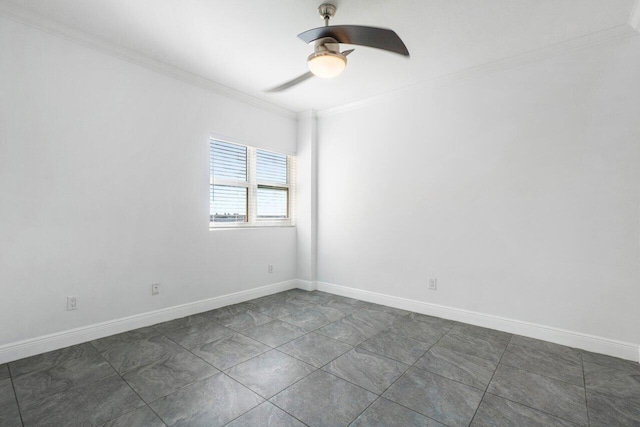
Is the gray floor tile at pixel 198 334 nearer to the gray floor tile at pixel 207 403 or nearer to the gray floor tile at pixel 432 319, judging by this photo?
the gray floor tile at pixel 207 403

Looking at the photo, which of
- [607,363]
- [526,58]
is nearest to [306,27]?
[526,58]

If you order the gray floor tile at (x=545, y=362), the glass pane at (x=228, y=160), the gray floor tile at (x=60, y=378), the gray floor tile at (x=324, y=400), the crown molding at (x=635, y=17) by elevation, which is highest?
the crown molding at (x=635, y=17)

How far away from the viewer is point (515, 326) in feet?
9.62

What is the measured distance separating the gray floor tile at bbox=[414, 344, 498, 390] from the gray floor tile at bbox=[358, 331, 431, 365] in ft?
0.24

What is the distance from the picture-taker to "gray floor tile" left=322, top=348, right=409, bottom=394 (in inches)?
81.7

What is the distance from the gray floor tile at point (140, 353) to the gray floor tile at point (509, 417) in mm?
2231

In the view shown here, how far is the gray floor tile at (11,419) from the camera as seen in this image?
1633 millimetres

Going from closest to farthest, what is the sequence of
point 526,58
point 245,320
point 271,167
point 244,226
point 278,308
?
point 526,58, point 245,320, point 278,308, point 244,226, point 271,167

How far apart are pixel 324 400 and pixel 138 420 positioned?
1043 millimetres

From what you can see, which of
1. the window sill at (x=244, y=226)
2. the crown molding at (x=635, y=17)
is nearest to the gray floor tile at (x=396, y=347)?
the window sill at (x=244, y=226)

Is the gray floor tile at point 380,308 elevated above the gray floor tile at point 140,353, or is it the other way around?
the gray floor tile at point 140,353

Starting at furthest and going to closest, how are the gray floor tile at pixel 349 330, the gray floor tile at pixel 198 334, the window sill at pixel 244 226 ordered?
the window sill at pixel 244 226
the gray floor tile at pixel 349 330
the gray floor tile at pixel 198 334

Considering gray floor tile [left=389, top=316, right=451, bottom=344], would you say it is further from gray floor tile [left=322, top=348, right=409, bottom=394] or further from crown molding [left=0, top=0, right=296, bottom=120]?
crown molding [left=0, top=0, right=296, bottom=120]

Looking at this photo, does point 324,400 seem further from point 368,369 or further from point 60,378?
point 60,378
